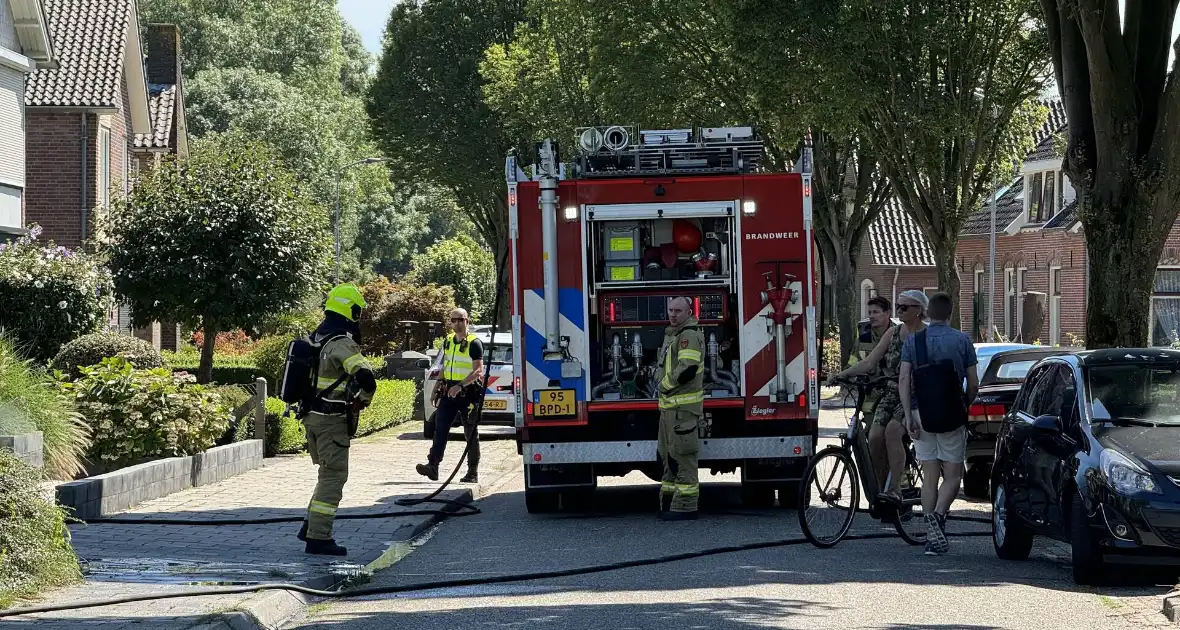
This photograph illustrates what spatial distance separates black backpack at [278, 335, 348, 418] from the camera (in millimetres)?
11039

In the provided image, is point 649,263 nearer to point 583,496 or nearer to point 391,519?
point 583,496

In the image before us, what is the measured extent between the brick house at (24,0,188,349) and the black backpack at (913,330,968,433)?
23.7m

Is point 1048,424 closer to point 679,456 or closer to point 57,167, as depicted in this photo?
point 679,456

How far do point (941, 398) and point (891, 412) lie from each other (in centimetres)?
103

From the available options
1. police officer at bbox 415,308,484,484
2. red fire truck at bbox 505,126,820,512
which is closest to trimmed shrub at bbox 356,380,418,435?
police officer at bbox 415,308,484,484

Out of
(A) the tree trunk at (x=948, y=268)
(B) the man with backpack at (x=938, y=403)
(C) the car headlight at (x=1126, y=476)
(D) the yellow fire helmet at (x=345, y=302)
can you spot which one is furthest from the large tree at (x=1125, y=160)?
(A) the tree trunk at (x=948, y=268)

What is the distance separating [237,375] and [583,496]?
20.2 m

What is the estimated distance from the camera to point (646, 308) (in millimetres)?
14031

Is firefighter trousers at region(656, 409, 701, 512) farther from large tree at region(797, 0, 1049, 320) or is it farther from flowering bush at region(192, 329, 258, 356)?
flowering bush at region(192, 329, 258, 356)

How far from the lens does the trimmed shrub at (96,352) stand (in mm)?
22750

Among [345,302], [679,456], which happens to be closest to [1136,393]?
[679,456]

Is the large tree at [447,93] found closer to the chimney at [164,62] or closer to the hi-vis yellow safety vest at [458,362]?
the chimney at [164,62]

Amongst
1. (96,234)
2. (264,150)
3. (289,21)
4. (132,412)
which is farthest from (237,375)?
(289,21)

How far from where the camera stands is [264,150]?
2731cm
